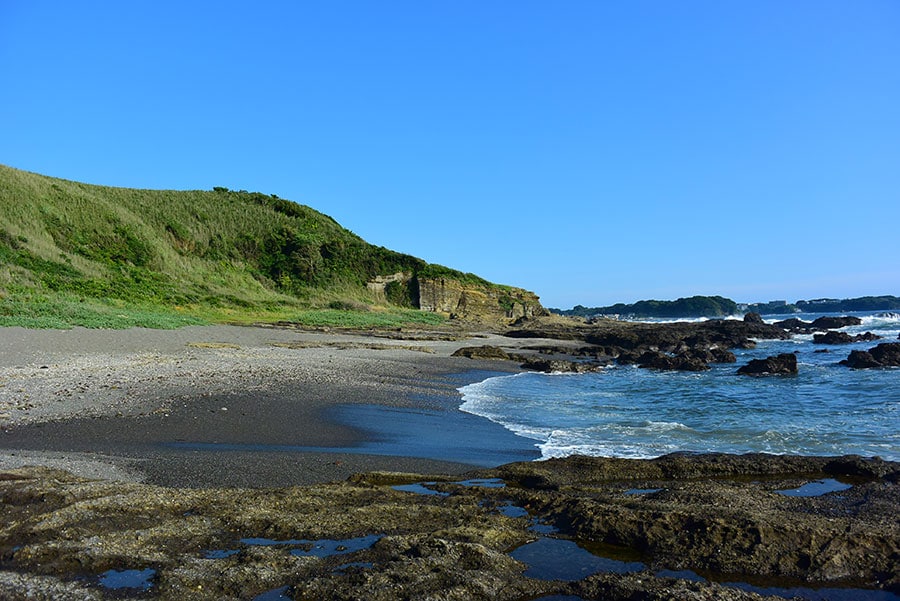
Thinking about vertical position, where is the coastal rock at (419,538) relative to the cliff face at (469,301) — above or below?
below

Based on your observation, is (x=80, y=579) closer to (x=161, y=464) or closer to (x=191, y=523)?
(x=191, y=523)

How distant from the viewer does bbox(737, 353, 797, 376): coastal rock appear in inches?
886

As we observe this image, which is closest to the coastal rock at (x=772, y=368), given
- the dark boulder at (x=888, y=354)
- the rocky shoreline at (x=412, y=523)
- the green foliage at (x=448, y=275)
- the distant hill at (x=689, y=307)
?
the dark boulder at (x=888, y=354)

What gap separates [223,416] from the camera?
1058 centimetres

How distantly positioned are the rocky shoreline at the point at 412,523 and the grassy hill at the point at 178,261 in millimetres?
18258

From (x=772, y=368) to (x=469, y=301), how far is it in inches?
1304

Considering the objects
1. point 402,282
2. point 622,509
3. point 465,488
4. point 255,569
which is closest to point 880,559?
point 622,509

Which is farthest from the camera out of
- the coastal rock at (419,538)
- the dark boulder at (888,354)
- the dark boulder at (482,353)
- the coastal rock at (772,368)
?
the dark boulder at (482,353)

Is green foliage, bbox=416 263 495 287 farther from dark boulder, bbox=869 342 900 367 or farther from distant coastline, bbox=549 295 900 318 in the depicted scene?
distant coastline, bbox=549 295 900 318

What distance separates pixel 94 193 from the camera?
167 feet

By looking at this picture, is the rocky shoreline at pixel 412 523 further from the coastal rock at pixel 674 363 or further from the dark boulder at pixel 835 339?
the dark boulder at pixel 835 339

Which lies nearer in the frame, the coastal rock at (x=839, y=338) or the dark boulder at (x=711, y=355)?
the dark boulder at (x=711, y=355)

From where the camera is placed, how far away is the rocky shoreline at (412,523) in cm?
425

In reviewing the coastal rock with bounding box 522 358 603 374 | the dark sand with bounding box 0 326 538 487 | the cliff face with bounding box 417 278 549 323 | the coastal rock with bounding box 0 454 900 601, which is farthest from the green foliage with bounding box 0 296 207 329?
the cliff face with bounding box 417 278 549 323
